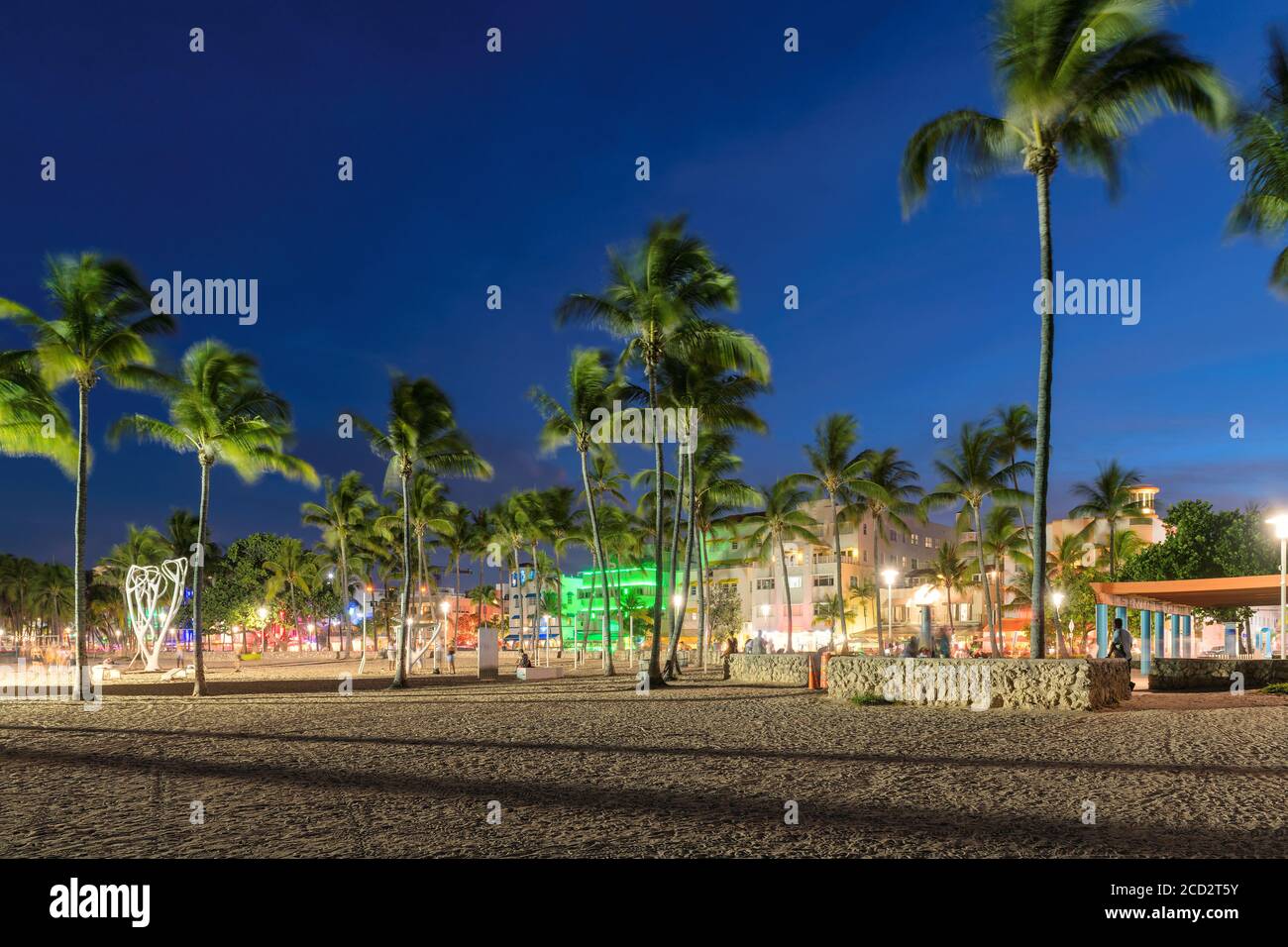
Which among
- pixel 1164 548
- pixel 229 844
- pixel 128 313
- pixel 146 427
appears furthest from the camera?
pixel 1164 548

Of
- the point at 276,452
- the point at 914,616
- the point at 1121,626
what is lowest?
the point at 914,616

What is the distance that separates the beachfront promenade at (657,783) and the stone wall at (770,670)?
7.34 metres

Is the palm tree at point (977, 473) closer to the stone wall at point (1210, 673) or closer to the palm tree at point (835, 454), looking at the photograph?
the palm tree at point (835, 454)

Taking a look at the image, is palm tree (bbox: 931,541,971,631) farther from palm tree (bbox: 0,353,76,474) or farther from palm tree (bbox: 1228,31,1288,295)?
palm tree (bbox: 0,353,76,474)

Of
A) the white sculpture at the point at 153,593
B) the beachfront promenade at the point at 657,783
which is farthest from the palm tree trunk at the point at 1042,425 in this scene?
the white sculpture at the point at 153,593

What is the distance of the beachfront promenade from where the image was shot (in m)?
7.16

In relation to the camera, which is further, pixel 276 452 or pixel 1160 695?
pixel 276 452

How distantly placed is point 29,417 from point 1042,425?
2331cm

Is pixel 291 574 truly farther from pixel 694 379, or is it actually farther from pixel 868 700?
pixel 868 700

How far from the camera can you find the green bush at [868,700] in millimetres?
19094

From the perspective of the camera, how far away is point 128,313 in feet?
75.9

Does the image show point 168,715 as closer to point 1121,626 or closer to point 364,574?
point 1121,626
